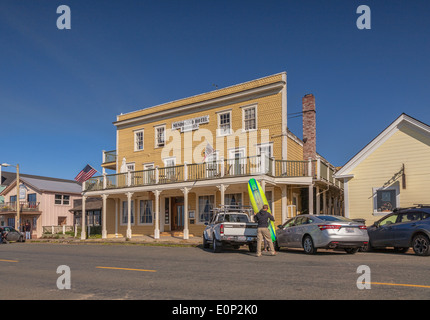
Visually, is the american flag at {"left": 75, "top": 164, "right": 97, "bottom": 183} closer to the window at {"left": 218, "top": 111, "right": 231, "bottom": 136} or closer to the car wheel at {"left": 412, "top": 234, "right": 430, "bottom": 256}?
the window at {"left": 218, "top": 111, "right": 231, "bottom": 136}

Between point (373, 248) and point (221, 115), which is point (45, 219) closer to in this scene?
point (221, 115)

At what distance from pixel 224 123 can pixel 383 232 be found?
13812 mm

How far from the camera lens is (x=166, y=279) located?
8773mm

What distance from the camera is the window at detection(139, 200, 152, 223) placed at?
29391 mm

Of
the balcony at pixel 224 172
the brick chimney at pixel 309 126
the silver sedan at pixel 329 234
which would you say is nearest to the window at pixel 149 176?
the balcony at pixel 224 172

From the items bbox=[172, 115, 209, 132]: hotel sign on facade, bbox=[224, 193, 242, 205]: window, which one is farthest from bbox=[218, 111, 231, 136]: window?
bbox=[224, 193, 242, 205]: window

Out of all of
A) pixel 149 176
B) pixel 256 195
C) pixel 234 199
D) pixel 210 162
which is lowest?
pixel 234 199

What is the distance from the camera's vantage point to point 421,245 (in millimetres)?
13250

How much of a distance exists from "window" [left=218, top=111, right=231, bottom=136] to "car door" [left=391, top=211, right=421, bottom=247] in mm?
13513

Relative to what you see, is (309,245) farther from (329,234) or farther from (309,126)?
(309,126)

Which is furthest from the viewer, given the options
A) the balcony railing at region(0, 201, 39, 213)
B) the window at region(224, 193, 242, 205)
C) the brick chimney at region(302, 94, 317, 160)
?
the balcony railing at region(0, 201, 39, 213)

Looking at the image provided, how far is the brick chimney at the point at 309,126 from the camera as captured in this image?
25359 millimetres

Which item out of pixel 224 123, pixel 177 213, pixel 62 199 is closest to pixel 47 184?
pixel 62 199
